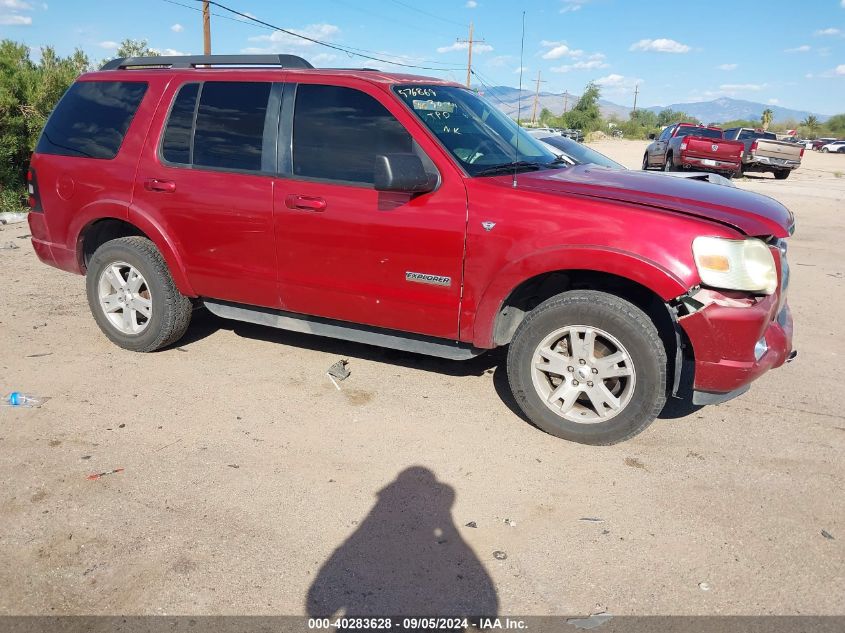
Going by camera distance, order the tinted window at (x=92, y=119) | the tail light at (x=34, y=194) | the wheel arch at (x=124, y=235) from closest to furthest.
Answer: the wheel arch at (x=124, y=235) → the tinted window at (x=92, y=119) → the tail light at (x=34, y=194)

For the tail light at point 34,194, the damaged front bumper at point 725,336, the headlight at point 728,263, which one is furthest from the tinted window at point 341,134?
the tail light at point 34,194

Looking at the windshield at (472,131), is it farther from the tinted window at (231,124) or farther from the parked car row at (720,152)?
the parked car row at (720,152)

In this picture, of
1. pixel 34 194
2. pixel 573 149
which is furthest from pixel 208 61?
pixel 573 149

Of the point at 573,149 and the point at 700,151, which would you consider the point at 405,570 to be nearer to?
the point at 573,149

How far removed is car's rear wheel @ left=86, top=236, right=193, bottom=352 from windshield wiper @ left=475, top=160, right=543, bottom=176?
246cm

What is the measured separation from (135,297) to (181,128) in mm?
1302

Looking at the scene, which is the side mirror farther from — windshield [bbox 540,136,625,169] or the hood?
windshield [bbox 540,136,625,169]

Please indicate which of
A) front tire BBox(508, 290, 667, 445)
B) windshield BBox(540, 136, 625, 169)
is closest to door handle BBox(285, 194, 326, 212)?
front tire BBox(508, 290, 667, 445)

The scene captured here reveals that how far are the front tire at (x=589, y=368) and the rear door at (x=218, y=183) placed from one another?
181 centimetres

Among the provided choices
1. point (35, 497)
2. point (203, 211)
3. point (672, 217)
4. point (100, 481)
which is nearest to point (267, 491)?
point (100, 481)

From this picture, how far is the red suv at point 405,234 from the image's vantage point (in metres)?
3.51

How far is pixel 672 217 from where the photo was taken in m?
3.44

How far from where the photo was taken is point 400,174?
3.73m

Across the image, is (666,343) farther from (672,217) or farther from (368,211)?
(368,211)
